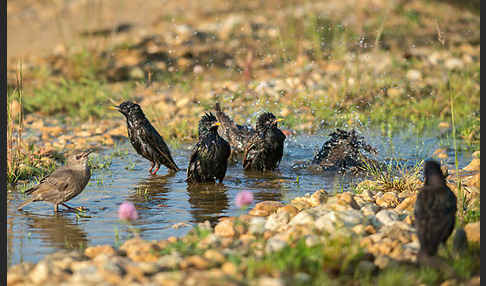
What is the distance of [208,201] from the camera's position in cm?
680

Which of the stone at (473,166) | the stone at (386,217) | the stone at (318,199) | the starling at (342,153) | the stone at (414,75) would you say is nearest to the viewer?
the stone at (386,217)

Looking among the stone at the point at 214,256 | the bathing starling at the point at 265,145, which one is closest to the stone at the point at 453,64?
the bathing starling at the point at 265,145

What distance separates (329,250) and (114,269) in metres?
1.33

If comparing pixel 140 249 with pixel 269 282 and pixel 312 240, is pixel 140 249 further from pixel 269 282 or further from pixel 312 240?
pixel 269 282

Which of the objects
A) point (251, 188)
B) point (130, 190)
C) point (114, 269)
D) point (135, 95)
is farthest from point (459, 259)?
point (135, 95)

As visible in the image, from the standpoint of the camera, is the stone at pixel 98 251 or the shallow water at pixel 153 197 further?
the shallow water at pixel 153 197

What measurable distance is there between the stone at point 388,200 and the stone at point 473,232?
128 centimetres

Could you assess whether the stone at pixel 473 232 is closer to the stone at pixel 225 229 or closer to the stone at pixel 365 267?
the stone at pixel 365 267

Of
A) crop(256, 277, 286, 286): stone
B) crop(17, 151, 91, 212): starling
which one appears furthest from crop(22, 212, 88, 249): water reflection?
crop(256, 277, 286, 286): stone

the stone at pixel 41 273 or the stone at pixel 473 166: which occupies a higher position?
the stone at pixel 473 166

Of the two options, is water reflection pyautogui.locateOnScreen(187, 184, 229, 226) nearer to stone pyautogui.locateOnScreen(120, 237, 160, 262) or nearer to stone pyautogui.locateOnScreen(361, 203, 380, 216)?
stone pyautogui.locateOnScreen(120, 237, 160, 262)

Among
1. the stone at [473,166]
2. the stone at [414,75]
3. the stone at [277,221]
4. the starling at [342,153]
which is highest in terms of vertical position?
the stone at [414,75]

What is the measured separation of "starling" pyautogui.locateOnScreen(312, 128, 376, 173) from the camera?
8.11m

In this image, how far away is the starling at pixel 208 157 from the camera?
7332 millimetres
